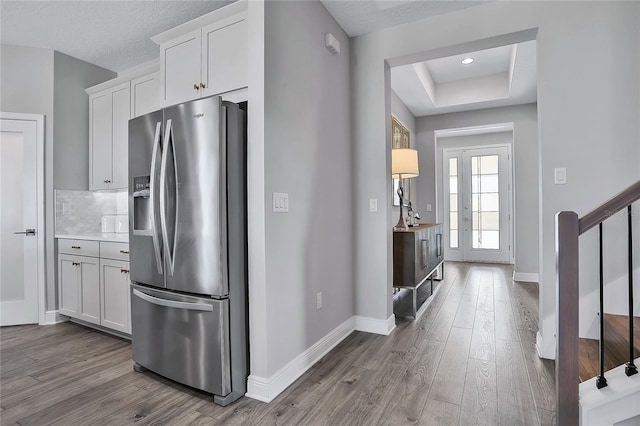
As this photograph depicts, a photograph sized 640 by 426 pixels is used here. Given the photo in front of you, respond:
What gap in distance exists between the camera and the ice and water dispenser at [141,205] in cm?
218

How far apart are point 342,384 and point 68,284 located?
2.83 metres

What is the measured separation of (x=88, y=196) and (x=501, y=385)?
4.18 m

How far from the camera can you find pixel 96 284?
297cm

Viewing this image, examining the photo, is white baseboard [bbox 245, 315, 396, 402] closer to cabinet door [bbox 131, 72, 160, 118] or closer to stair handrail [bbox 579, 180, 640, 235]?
stair handrail [bbox 579, 180, 640, 235]

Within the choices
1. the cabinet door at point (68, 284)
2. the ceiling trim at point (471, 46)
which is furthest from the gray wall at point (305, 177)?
the cabinet door at point (68, 284)

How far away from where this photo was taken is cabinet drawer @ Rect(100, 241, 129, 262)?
2742 mm

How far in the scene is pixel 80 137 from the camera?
3607 millimetres

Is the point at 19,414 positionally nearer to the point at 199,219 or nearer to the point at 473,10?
the point at 199,219

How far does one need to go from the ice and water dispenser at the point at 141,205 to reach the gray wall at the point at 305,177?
86cm

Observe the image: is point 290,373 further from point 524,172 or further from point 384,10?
point 524,172

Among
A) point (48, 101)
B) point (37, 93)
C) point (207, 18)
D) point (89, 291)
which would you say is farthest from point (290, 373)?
point (37, 93)

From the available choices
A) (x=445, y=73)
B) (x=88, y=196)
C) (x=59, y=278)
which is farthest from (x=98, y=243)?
(x=445, y=73)

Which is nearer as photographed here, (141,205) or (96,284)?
(141,205)

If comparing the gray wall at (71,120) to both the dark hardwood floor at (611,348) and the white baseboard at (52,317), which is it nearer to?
the white baseboard at (52,317)
